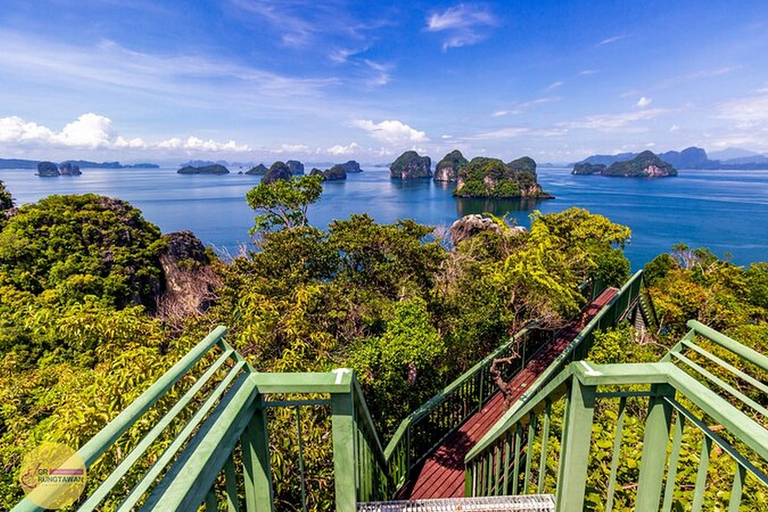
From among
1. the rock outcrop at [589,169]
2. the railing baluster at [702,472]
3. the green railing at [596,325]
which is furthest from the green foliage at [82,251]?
the rock outcrop at [589,169]

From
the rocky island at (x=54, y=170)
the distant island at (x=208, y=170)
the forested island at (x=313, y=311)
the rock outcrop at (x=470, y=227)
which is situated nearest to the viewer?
the forested island at (x=313, y=311)

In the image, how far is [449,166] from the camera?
115625mm

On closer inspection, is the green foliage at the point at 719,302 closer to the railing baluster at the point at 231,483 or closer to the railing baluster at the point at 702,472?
the railing baluster at the point at 702,472

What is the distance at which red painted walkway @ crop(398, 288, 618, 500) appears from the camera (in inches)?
193

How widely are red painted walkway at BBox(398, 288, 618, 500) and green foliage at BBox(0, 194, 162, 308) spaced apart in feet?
52.2

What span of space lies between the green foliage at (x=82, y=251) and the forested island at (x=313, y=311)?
0.08 m

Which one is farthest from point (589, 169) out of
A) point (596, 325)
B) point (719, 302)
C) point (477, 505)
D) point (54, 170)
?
point (54, 170)

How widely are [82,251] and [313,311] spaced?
17705mm

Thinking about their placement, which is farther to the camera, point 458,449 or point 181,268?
point 181,268

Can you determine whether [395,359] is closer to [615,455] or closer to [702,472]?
[615,455]

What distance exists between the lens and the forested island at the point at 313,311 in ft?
11.2

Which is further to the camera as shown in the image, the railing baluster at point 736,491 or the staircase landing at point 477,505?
the staircase landing at point 477,505

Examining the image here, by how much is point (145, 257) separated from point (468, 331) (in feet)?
60.6

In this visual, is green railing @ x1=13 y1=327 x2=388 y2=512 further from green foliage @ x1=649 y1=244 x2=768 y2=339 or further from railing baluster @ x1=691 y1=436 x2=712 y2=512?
green foliage @ x1=649 y1=244 x2=768 y2=339
